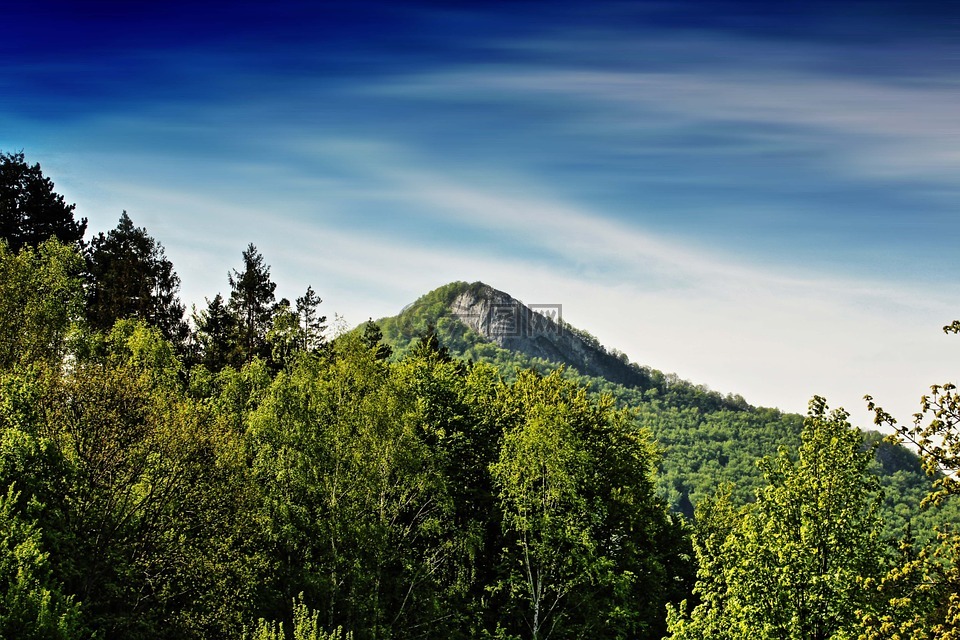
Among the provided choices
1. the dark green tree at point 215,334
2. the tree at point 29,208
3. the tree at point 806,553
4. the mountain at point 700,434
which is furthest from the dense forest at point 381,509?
the mountain at point 700,434

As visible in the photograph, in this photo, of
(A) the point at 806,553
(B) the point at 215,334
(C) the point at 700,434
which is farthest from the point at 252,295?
(C) the point at 700,434

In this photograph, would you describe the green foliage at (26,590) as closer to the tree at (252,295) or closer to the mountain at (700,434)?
the tree at (252,295)

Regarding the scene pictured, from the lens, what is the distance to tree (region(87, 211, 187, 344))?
172 ft

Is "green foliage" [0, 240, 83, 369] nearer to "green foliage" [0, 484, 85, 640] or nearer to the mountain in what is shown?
"green foliage" [0, 484, 85, 640]

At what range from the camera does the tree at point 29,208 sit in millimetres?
56000

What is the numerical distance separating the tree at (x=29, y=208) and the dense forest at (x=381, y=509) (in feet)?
88.4

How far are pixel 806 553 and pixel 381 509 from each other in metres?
16.6

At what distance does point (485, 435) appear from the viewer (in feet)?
120

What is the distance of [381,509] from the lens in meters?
31.0

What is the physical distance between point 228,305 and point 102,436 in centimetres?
3391

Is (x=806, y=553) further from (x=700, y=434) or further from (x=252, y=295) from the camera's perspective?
(x=700, y=434)

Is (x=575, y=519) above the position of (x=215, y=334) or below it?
below

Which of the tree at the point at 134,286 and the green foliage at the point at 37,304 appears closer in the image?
the green foliage at the point at 37,304

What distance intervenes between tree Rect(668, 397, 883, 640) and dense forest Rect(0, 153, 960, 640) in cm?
6
